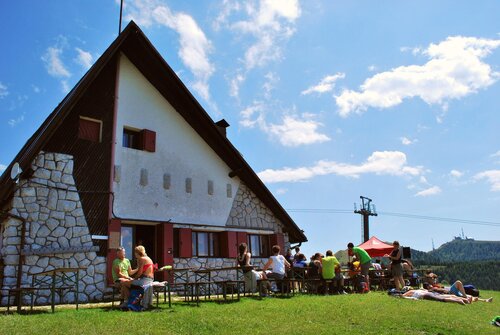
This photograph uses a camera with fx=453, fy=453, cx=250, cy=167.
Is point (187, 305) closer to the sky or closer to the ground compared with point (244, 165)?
closer to the ground

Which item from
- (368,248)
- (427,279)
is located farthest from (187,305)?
(368,248)

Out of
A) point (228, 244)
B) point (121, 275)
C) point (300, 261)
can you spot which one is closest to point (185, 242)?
point (228, 244)

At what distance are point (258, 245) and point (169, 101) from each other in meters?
5.38

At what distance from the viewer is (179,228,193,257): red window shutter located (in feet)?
40.2

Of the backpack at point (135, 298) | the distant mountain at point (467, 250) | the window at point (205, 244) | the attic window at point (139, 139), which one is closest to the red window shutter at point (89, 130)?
the attic window at point (139, 139)

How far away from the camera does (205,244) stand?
13.3 meters

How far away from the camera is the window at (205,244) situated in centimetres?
1300

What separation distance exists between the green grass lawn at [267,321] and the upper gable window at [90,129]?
5.00 m

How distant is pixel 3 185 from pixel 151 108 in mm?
4245

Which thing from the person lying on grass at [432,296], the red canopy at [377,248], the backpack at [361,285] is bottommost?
the person lying on grass at [432,296]

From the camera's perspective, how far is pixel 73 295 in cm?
997

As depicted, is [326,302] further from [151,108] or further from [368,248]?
[368,248]

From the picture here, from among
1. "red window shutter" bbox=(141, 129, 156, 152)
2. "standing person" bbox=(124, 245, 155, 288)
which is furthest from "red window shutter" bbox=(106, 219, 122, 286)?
"standing person" bbox=(124, 245, 155, 288)

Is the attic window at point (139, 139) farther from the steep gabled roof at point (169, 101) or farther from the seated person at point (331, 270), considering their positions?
the seated person at point (331, 270)
